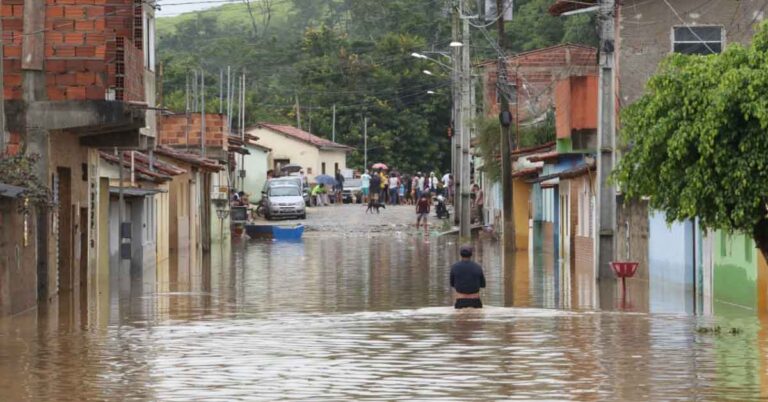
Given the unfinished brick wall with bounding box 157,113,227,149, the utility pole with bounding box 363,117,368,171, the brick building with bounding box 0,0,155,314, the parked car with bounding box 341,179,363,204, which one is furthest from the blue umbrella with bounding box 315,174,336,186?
the brick building with bounding box 0,0,155,314

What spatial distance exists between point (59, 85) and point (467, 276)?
33.2 feet

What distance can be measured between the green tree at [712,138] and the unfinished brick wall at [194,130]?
44489 millimetres

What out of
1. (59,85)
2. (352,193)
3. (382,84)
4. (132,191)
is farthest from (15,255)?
(382,84)

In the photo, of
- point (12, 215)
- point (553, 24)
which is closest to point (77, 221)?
point (12, 215)

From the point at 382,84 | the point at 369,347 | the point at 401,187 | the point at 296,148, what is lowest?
the point at 369,347

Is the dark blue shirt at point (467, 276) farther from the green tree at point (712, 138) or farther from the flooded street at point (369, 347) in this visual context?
the green tree at point (712, 138)

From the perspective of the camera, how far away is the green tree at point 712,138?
2319 cm

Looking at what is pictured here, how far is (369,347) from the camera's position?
63.7 ft

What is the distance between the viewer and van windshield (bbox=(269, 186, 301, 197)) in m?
76.8

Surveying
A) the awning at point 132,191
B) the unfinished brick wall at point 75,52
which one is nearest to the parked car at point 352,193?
the awning at point 132,191

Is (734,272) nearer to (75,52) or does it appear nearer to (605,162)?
(605,162)

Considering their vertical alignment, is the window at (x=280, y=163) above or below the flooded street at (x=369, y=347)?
above

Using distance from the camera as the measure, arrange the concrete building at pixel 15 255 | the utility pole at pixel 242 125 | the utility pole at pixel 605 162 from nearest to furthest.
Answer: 1. the concrete building at pixel 15 255
2. the utility pole at pixel 605 162
3. the utility pole at pixel 242 125

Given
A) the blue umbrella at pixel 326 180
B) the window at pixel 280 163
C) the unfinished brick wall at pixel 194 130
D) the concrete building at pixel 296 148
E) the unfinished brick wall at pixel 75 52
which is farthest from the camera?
the window at pixel 280 163
